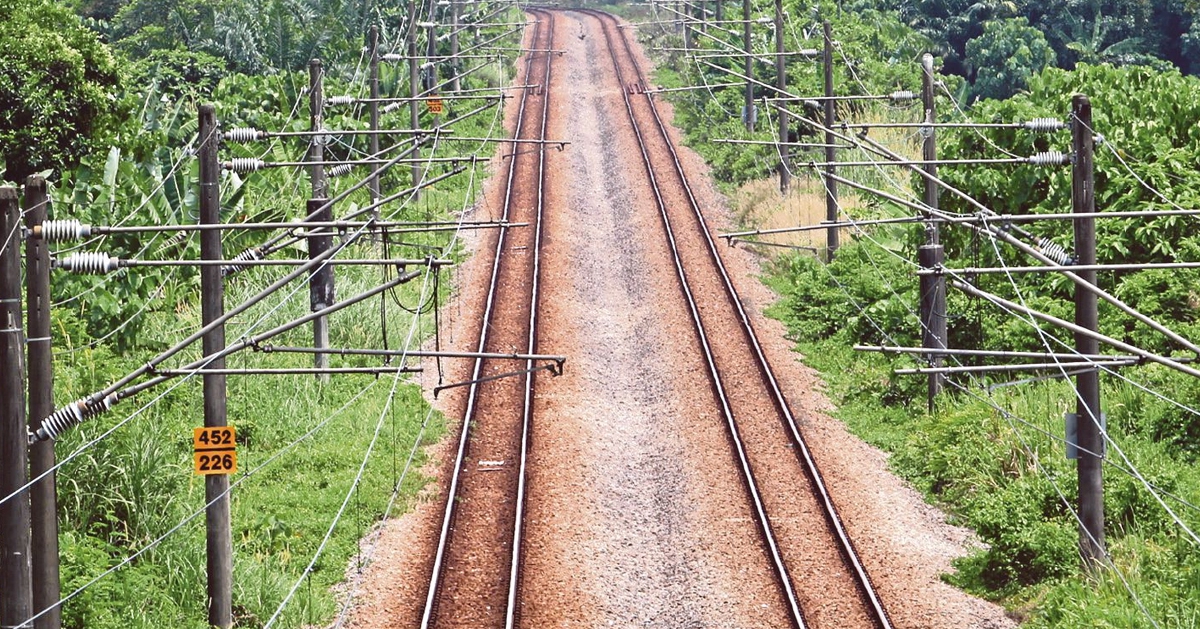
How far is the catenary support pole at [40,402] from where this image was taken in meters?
11.3

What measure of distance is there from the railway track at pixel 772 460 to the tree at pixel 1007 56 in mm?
19797

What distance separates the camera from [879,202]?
35406mm

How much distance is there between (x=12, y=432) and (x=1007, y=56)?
50362 millimetres

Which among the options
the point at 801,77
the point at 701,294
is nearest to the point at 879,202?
the point at 701,294

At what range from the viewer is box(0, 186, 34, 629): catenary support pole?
10.7 m

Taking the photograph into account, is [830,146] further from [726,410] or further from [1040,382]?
[1040,382]

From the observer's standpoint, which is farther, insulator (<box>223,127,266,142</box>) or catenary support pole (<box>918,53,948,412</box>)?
catenary support pole (<box>918,53,948,412</box>)

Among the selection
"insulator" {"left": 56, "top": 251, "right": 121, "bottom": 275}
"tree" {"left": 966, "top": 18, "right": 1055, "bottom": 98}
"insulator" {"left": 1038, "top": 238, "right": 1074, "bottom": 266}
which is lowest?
"insulator" {"left": 1038, "top": 238, "right": 1074, "bottom": 266}

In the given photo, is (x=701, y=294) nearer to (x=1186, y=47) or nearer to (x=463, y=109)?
(x=463, y=109)

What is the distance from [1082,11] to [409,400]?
44.3 meters

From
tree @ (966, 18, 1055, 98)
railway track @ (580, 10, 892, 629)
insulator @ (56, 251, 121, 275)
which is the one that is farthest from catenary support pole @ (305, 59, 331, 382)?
tree @ (966, 18, 1055, 98)

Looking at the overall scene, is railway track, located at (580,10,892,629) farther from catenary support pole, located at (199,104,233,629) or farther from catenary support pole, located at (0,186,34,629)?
catenary support pole, located at (0,186,34,629)

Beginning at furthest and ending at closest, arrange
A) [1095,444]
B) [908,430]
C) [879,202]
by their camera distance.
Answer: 1. [879,202]
2. [908,430]
3. [1095,444]

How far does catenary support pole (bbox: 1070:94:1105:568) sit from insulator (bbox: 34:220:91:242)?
901 centimetres
